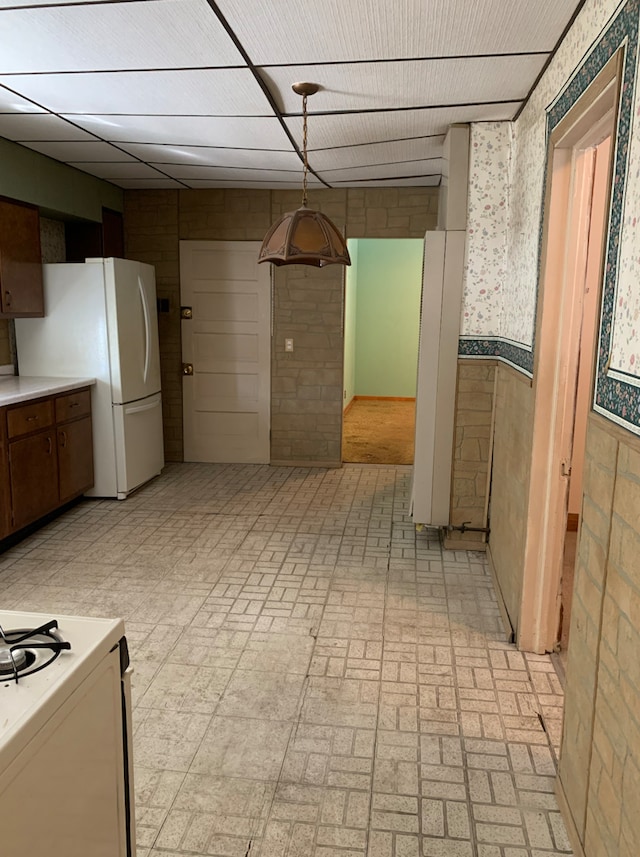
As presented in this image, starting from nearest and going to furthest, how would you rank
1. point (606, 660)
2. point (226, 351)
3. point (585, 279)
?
point (606, 660)
point (585, 279)
point (226, 351)

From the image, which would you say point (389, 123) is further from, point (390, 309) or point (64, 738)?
point (390, 309)

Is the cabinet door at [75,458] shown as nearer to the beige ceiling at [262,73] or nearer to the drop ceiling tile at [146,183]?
the beige ceiling at [262,73]

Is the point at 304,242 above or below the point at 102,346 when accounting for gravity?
above

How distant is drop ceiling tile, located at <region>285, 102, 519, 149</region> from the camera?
130 inches

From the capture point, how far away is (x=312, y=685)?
2543mm

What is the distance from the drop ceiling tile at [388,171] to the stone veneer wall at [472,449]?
5.36 feet

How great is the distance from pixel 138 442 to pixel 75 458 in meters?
0.62

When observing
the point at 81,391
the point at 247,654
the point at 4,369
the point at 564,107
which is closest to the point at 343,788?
the point at 247,654

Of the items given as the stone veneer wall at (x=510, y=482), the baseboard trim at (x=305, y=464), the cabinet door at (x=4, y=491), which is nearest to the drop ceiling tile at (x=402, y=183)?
the stone veneer wall at (x=510, y=482)

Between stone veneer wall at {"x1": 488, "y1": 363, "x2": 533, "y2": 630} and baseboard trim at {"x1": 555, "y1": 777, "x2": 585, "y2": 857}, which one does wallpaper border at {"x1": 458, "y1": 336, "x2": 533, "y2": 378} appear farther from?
baseboard trim at {"x1": 555, "y1": 777, "x2": 585, "y2": 857}

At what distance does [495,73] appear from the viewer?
2738 mm

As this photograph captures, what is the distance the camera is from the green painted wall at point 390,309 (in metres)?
9.40

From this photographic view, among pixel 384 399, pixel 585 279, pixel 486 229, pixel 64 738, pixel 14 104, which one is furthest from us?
pixel 384 399

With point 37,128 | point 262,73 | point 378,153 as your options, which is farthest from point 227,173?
point 262,73
